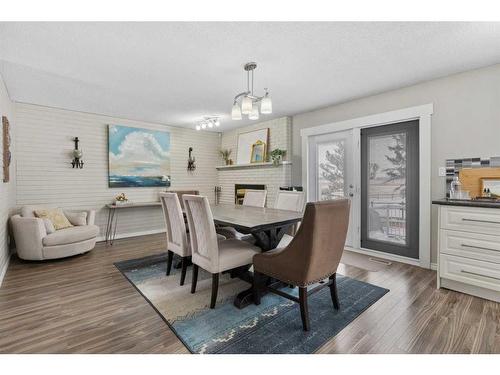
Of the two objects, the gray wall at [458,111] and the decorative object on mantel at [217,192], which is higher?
the gray wall at [458,111]

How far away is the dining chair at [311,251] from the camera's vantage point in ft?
5.90

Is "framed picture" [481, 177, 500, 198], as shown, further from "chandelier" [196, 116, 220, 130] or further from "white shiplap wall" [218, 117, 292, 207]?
"chandelier" [196, 116, 220, 130]

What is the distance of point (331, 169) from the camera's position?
4344 millimetres

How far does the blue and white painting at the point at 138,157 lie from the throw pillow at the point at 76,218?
899mm

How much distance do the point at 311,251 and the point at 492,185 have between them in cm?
245

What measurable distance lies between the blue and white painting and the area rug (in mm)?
2761

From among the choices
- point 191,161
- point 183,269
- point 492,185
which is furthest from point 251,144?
point 492,185

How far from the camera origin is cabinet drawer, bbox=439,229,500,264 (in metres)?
2.29

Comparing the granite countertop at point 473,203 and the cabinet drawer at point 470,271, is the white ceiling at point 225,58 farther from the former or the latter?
the cabinet drawer at point 470,271

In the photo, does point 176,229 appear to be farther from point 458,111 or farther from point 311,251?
point 458,111

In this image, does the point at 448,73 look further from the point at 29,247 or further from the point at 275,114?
the point at 29,247

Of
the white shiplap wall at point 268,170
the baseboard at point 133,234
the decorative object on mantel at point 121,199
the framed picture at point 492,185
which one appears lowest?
the baseboard at point 133,234

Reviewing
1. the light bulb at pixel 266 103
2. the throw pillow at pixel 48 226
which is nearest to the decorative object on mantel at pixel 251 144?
the light bulb at pixel 266 103

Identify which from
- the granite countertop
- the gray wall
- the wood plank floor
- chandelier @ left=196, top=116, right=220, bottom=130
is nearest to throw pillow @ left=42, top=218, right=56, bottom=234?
the wood plank floor
